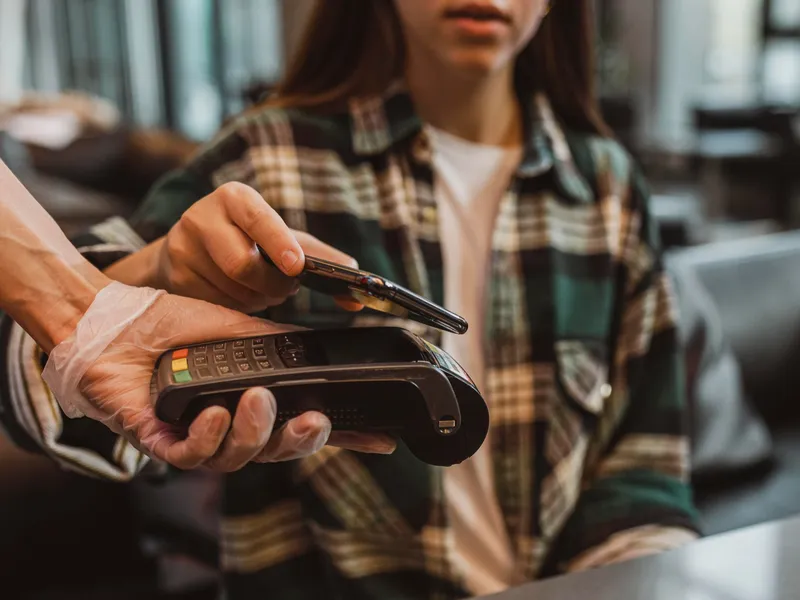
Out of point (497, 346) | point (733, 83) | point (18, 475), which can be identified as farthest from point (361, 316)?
point (733, 83)

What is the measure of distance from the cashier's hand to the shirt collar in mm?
344

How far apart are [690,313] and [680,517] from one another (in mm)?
569

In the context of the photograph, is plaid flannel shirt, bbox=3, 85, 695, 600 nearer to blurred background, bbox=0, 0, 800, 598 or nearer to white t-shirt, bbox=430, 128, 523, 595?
white t-shirt, bbox=430, 128, 523, 595

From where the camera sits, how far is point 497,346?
842mm

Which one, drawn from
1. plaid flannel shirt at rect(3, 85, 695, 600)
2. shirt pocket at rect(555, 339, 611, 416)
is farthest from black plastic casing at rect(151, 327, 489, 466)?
shirt pocket at rect(555, 339, 611, 416)

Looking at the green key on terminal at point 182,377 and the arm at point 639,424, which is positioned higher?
the green key on terminal at point 182,377

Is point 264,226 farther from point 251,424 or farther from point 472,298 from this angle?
point 472,298

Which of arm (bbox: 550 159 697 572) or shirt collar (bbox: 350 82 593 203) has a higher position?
shirt collar (bbox: 350 82 593 203)

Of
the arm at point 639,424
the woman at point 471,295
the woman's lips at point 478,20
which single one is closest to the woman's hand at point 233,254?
the woman at point 471,295

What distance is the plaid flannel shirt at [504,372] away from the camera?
817 millimetres

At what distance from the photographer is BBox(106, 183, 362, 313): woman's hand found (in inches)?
19.1

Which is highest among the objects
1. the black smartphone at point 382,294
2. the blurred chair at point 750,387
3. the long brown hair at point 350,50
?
the long brown hair at point 350,50

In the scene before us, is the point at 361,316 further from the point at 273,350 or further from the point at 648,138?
the point at 648,138

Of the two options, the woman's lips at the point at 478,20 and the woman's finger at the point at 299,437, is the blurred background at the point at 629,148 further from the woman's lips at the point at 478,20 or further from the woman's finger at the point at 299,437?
the woman's lips at the point at 478,20
